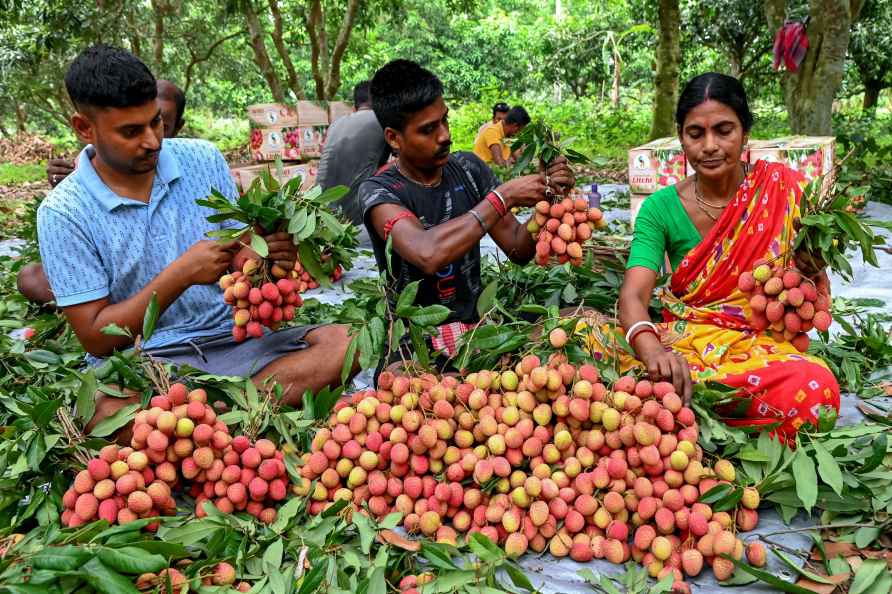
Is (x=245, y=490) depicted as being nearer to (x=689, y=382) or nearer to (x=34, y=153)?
(x=689, y=382)

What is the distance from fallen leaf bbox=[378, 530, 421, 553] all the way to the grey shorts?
750 millimetres

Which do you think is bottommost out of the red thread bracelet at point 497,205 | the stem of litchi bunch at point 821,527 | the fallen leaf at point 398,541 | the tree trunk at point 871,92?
the tree trunk at point 871,92

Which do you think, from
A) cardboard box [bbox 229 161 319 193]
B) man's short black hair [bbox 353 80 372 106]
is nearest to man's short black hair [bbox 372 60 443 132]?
man's short black hair [bbox 353 80 372 106]

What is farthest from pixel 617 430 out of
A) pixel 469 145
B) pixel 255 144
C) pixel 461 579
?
pixel 469 145

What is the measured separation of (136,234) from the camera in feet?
7.02

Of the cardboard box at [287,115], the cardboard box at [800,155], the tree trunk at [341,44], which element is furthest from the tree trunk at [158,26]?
the cardboard box at [800,155]

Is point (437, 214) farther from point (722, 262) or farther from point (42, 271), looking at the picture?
point (42, 271)

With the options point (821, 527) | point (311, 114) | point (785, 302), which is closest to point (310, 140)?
point (311, 114)

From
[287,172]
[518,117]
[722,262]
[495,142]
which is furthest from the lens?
[495,142]

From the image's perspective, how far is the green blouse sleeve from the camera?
2.04 m

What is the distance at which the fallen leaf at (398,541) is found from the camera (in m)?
1.47

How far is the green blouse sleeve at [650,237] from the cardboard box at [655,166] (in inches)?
89.6

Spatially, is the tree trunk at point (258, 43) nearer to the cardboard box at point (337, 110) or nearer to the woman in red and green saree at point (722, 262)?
the cardboard box at point (337, 110)

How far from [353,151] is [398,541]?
356 cm
